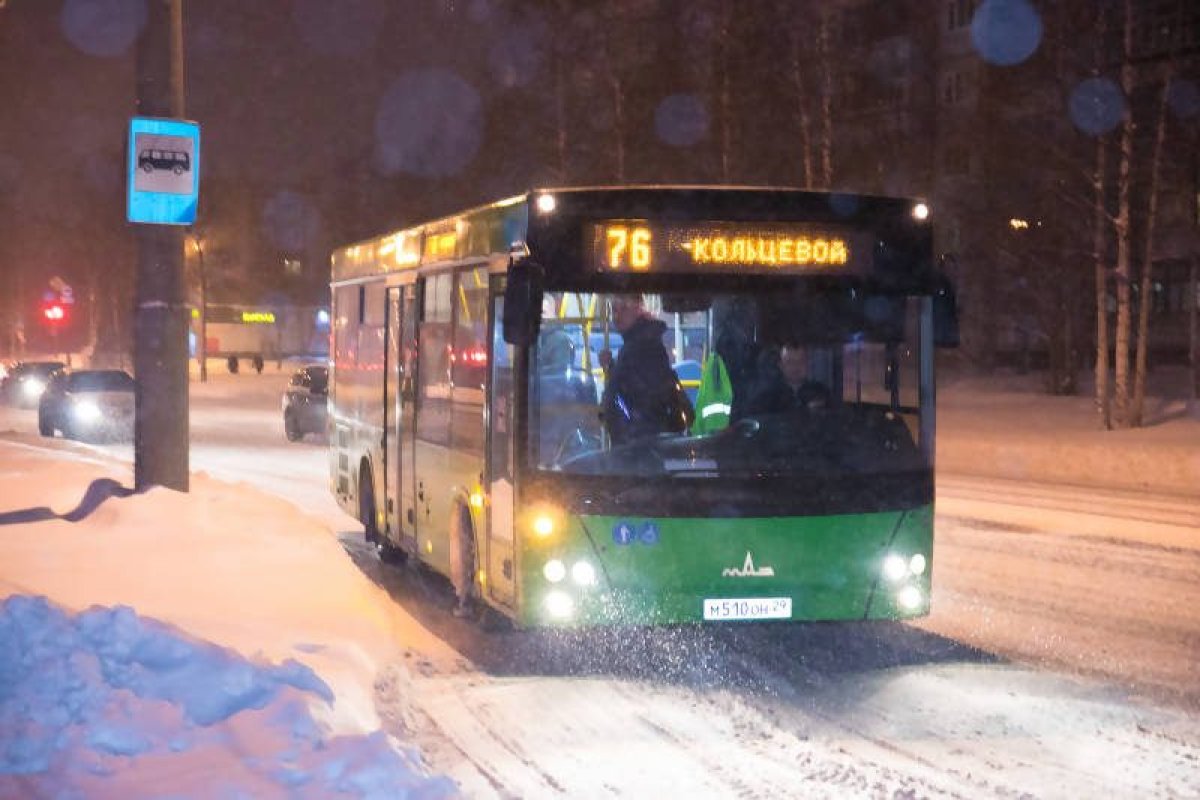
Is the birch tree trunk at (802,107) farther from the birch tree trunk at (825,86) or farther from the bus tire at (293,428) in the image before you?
the bus tire at (293,428)

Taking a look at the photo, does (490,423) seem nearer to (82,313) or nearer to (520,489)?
(520,489)

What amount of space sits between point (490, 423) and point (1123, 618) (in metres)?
4.67

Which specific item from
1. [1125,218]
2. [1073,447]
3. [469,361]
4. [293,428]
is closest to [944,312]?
[469,361]

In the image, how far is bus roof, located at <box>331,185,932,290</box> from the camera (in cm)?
926

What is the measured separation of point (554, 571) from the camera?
9.31m

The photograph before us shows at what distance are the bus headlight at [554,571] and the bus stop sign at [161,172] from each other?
4.91 metres

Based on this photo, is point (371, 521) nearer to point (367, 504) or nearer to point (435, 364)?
point (367, 504)

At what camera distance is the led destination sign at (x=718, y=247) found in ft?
30.5

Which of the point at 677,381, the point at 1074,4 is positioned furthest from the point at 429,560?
the point at 1074,4

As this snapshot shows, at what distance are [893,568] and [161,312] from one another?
6.39 metres

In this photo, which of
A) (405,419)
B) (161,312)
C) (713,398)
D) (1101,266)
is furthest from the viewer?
(1101,266)

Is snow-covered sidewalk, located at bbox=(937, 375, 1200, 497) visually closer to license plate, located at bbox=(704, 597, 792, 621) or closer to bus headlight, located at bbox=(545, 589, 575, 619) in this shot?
license plate, located at bbox=(704, 597, 792, 621)

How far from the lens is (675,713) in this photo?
841cm

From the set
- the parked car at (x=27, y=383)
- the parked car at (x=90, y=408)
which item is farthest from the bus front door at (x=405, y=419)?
the parked car at (x=27, y=383)
